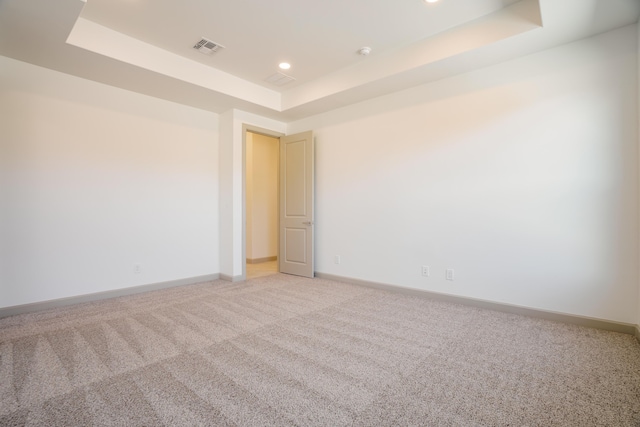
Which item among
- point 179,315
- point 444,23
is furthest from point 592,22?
point 179,315

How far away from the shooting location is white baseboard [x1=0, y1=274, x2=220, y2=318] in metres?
3.09

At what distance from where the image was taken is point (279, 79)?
4262mm

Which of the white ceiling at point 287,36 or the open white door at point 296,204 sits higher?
the white ceiling at point 287,36

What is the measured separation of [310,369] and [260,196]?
16.5 feet

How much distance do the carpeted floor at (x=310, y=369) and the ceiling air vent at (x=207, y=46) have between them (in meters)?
2.96

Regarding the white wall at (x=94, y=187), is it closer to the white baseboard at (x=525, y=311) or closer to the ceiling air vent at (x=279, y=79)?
the ceiling air vent at (x=279, y=79)

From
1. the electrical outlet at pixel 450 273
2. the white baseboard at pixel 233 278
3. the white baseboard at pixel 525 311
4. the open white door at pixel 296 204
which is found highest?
the open white door at pixel 296 204

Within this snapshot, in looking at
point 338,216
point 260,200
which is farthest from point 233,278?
point 260,200

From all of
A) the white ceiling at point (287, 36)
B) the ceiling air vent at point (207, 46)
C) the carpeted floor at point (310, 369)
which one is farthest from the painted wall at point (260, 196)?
the carpeted floor at point (310, 369)

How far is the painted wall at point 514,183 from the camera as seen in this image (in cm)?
265

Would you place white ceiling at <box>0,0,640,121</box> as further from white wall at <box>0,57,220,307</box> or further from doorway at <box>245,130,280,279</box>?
doorway at <box>245,130,280,279</box>

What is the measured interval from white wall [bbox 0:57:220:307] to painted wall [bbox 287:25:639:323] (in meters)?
2.55

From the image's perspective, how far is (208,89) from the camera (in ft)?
12.7

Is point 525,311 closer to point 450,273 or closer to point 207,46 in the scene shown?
point 450,273
